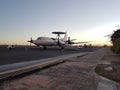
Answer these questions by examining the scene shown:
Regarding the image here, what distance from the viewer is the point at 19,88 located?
7082mm

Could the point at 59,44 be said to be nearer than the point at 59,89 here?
No

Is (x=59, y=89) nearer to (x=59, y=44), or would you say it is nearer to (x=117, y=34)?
(x=117, y=34)

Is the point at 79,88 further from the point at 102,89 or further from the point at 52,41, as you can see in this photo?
the point at 52,41

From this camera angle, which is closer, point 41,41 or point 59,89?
point 59,89

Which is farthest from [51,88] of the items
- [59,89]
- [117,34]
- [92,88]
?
[117,34]

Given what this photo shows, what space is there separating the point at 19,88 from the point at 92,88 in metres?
3.01

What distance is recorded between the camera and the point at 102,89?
26.8 feet

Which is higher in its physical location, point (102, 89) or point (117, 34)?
point (117, 34)

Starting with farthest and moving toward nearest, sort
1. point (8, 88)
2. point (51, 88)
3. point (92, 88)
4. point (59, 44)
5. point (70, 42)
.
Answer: point (70, 42) → point (59, 44) → point (92, 88) → point (51, 88) → point (8, 88)

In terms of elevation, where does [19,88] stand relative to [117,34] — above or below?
below

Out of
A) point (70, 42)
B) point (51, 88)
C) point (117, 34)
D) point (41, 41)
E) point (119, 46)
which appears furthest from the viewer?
point (70, 42)

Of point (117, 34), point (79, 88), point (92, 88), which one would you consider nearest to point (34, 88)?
point (79, 88)

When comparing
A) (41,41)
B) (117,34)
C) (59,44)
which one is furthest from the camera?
(59,44)

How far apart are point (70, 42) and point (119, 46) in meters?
58.8
